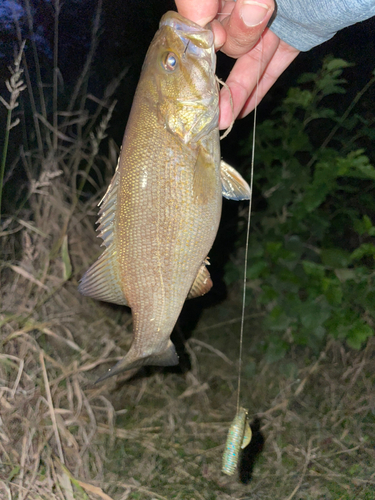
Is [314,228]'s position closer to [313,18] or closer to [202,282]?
[313,18]

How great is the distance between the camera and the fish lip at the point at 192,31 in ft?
4.63

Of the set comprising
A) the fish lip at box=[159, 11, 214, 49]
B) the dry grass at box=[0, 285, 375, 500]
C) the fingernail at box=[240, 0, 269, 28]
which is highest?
the fingernail at box=[240, 0, 269, 28]

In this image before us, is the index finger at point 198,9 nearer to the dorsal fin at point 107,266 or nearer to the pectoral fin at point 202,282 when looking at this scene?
the dorsal fin at point 107,266

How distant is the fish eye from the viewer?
57.2 inches

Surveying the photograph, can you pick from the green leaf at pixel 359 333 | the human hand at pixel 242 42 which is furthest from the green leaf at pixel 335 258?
the human hand at pixel 242 42

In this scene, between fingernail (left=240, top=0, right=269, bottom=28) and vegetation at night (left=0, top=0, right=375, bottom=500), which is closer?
fingernail (left=240, top=0, right=269, bottom=28)

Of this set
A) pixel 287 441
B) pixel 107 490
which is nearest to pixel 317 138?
pixel 287 441

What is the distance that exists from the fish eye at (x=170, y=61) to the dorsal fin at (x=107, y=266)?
1.47 feet

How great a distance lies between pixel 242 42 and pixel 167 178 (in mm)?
709

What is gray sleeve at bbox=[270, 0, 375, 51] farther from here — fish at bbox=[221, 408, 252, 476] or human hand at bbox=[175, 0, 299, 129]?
fish at bbox=[221, 408, 252, 476]

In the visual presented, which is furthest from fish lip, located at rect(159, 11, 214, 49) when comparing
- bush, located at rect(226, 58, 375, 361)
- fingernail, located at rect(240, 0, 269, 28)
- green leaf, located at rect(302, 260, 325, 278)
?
green leaf, located at rect(302, 260, 325, 278)

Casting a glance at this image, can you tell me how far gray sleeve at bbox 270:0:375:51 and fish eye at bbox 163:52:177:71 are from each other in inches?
26.9

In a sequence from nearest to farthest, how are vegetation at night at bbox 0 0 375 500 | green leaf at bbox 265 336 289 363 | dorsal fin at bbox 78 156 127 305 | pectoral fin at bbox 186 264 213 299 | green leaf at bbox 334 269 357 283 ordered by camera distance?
dorsal fin at bbox 78 156 127 305, pectoral fin at bbox 186 264 213 299, vegetation at night at bbox 0 0 375 500, green leaf at bbox 334 269 357 283, green leaf at bbox 265 336 289 363

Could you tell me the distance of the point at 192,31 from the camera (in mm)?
1415
